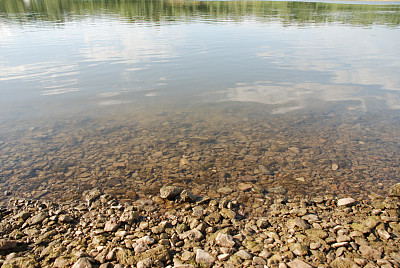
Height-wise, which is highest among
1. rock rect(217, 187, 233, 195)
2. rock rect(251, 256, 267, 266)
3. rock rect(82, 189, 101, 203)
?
rock rect(251, 256, 267, 266)

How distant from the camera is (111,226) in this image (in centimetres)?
534

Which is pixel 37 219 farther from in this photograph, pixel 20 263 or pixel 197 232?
pixel 197 232

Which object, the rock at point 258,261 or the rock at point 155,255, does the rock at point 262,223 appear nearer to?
the rock at point 258,261

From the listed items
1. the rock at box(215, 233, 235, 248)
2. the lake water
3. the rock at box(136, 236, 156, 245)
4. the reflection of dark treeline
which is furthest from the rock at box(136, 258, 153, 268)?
the reflection of dark treeline

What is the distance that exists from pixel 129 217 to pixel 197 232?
55.1 inches

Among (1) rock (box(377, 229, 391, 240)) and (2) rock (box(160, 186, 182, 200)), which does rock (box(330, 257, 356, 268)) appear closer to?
(1) rock (box(377, 229, 391, 240))

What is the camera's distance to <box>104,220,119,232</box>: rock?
529 cm

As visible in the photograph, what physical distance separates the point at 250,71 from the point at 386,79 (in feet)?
24.6

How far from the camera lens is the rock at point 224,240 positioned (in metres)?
4.88

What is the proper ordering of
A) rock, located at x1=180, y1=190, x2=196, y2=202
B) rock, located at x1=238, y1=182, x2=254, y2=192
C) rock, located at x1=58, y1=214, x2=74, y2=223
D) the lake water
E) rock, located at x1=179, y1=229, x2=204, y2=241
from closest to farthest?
rock, located at x1=179, y1=229, x2=204, y2=241 < rock, located at x1=58, y1=214, x2=74, y2=223 < rock, located at x1=180, y1=190, x2=196, y2=202 < rock, located at x1=238, y1=182, x2=254, y2=192 < the lake water

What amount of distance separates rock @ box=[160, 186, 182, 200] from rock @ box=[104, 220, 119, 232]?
1.30m

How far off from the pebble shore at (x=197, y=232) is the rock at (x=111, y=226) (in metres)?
0.02

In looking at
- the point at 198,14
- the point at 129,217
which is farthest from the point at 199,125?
the point at 198,14

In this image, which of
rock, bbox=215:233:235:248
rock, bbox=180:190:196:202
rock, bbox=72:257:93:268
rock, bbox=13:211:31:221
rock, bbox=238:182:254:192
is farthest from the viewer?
rock, bbox=238:182:254:192
